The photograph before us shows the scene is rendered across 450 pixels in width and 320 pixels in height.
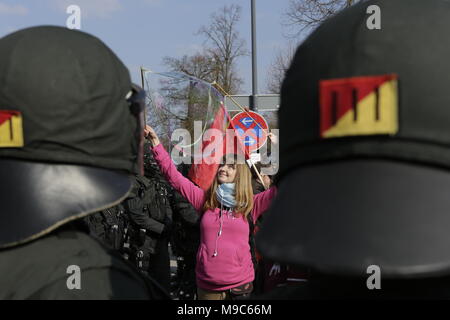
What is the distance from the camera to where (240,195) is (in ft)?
17.1

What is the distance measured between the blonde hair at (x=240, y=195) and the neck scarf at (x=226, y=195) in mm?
36

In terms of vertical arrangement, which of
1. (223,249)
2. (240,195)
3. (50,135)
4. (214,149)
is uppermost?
(50,135)

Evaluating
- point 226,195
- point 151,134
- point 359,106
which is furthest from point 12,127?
point 226,195

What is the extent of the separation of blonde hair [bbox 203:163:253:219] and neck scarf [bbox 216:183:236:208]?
0.12 ft

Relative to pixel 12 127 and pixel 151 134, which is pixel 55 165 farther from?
pixel 151 134

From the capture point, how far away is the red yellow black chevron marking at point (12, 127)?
1492 mm

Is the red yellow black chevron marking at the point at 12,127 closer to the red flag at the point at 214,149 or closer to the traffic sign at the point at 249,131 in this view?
the red flag at the point at 214,149

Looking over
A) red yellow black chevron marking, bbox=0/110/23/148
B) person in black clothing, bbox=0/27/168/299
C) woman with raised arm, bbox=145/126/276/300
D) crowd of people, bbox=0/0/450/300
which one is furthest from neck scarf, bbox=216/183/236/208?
red yellow black chevron marking, bbox=0/110/23/148

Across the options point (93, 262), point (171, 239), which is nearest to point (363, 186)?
point (93, 262)

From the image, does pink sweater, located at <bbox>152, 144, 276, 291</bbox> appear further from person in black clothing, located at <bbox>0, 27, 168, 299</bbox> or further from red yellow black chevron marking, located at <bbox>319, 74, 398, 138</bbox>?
red yellow black chevron marking, located at <bbox>319, 74, 398, 138</bbox>

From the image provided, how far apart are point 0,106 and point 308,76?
831 mm

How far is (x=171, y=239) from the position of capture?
321 inches

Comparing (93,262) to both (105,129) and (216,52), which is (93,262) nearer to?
(105,129)

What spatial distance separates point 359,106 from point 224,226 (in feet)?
13.4
